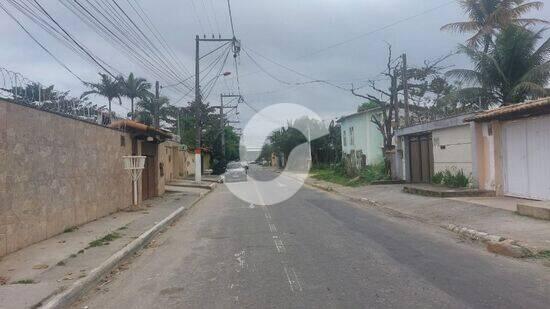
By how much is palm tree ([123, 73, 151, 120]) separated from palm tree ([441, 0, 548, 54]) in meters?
29.5

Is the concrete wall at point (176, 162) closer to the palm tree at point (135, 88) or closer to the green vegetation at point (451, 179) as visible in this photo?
the palm tree at point (135, 88)

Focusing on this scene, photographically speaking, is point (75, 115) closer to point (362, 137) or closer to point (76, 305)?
point (76, 305)

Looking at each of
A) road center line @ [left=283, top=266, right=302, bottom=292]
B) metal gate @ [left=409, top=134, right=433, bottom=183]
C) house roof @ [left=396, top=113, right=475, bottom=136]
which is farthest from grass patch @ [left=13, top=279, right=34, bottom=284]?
metal gate @ [left=409, top=134, right=433, bottom=183]

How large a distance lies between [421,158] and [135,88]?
31.8 m

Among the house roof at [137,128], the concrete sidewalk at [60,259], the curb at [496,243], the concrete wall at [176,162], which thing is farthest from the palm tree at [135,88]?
the curb at [496,243]

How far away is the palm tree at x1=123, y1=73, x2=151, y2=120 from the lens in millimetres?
48878

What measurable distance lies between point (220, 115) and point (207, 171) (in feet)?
38.2

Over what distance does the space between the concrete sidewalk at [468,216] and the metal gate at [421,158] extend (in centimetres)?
355

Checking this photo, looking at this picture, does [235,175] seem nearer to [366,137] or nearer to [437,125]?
[366,137]

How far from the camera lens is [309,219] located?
48.3 feet

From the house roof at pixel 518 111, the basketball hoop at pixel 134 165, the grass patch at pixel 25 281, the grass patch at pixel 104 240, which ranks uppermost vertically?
the house roof at pixel 518 111

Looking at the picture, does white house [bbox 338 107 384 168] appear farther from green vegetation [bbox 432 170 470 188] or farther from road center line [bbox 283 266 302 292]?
road center line [bbox 283 266 302 292]

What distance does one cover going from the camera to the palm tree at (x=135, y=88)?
160 feet

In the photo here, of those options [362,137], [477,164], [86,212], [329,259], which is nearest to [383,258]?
[329,259]
